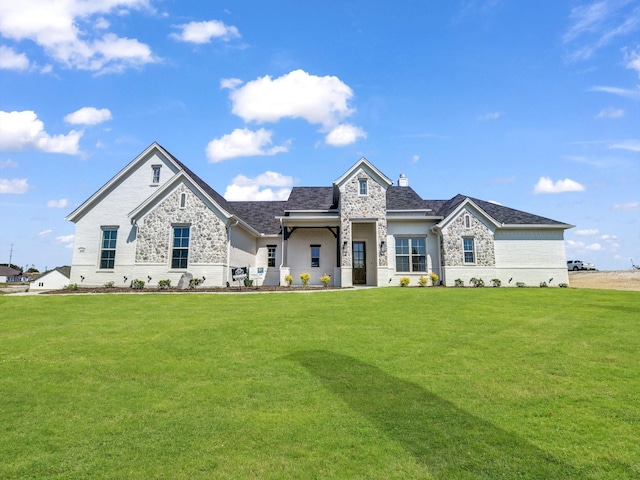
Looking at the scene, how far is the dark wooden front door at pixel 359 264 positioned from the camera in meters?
23.8

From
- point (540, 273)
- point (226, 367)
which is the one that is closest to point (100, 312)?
point (226, 367)

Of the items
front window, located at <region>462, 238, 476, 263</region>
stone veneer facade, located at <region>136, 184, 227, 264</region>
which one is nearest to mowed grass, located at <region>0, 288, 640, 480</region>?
stone veneer facade, located at <region>136, 184, 227, 264</region>

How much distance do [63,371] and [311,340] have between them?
14.7ft

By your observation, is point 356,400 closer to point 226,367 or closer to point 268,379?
point 268,379

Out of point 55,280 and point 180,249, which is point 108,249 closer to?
point 180,249

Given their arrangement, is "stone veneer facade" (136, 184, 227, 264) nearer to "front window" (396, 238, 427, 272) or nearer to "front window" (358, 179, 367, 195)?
"front window" (358, 179, 367, 195)

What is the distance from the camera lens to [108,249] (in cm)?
2181

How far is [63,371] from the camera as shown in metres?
5.93

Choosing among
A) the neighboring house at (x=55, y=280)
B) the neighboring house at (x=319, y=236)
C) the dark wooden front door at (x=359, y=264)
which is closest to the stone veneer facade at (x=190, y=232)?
the neighboring house at (x=319, y=236)

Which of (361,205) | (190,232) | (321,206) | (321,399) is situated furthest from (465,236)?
(321,399)

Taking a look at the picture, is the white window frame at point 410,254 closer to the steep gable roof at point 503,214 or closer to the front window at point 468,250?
the front window at point 468,250

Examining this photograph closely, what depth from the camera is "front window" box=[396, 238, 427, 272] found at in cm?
2286

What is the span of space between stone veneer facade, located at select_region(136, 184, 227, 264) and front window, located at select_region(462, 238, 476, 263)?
14.8m

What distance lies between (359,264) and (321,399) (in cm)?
1935
